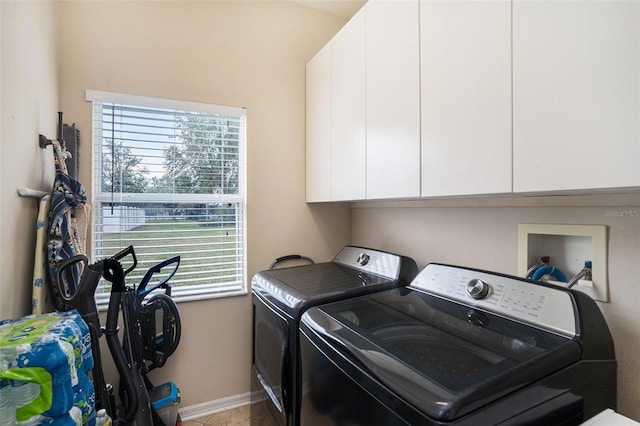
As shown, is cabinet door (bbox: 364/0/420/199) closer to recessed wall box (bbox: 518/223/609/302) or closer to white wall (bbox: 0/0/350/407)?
recessed wall box (bbox: 518/223/609/302)

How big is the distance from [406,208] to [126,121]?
5.69ft

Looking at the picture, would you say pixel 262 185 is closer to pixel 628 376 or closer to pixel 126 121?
pixel 126 121

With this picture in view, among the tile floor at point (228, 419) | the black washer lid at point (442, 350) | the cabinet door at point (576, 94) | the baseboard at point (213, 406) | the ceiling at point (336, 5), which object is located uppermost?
the ceiling at point (336, 5)

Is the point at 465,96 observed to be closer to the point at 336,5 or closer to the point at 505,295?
the point at 505,295

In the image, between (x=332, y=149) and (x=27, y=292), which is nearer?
(x=27, y=292)

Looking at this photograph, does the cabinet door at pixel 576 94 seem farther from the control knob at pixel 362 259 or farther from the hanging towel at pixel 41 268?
the hanging towel at pixel 41 268

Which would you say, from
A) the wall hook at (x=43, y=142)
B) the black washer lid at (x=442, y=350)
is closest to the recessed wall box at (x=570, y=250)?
the black washer lid at (x=442, y=350)

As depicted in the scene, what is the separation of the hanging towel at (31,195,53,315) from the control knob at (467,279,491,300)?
5.49 ft

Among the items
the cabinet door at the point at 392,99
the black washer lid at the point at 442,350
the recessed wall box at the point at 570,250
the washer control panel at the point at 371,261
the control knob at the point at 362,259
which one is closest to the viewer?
the black washer lid at the point at 442,350

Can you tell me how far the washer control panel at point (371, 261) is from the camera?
5.00 feet

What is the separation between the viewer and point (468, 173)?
1.00m

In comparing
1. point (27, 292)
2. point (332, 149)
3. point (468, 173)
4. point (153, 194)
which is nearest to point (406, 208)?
point (332, 149)

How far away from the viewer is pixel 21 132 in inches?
46.0

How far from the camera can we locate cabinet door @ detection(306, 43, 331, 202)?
187cm
